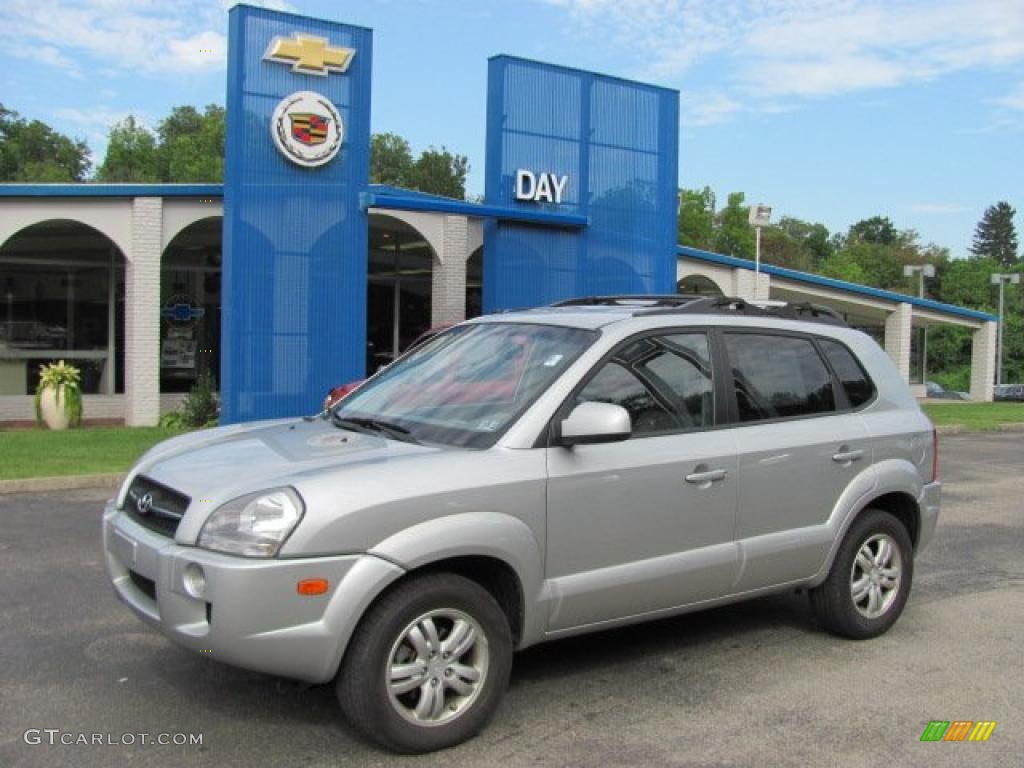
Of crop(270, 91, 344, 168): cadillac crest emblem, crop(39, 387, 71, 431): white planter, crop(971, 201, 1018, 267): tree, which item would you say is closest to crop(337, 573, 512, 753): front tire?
crop(270, 91, 344, 168): cadillac crest emblem

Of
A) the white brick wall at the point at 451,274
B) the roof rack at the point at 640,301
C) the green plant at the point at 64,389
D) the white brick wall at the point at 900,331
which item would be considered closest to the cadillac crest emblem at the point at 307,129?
the white brick wall at the point at 451,274

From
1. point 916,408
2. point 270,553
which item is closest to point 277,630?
point 270,553

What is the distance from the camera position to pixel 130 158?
288ft

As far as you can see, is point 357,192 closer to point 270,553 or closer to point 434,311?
point 434,311

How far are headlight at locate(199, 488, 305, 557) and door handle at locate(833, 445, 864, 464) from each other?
294 cm

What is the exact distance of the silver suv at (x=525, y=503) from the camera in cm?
368

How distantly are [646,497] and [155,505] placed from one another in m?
2.06

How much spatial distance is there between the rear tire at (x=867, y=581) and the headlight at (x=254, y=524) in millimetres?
3076

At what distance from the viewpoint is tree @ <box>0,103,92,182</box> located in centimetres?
8688

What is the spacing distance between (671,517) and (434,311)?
1520cm

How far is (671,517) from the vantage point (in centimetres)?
459

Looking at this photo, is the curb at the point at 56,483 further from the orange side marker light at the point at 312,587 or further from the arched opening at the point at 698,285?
the arched opening at the point at 698,285

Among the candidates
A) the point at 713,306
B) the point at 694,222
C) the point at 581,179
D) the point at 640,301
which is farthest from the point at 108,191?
the point at 694,222

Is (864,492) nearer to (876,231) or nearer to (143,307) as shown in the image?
(143,307)
